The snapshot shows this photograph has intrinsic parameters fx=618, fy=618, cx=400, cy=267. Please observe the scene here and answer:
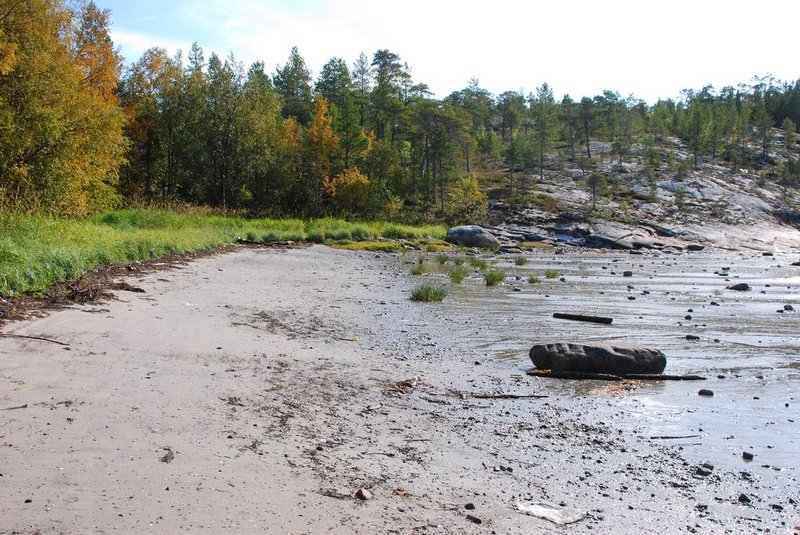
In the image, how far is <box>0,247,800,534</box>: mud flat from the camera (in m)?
4.23

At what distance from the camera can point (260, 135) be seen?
192 feet

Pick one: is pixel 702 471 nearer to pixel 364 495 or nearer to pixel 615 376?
pixel 364 495

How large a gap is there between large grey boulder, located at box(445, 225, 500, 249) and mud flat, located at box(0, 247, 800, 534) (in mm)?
38443

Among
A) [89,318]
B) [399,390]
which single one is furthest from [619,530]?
[89,318]

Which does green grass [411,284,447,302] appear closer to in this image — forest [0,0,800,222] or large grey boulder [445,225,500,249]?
forest [0,0,800,222]

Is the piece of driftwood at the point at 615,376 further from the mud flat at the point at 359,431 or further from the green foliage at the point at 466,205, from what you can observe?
the green foliage at the point at 466,205

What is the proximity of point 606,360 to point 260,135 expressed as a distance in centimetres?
5387

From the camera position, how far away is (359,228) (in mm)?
45812

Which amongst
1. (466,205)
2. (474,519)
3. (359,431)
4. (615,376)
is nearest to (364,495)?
(474,519)

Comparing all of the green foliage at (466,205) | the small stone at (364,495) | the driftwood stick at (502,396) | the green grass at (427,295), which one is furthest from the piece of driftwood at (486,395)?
the green foliage at (466,205)

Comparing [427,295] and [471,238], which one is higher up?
[427,295]

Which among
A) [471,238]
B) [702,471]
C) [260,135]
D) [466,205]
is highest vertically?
[260,135]

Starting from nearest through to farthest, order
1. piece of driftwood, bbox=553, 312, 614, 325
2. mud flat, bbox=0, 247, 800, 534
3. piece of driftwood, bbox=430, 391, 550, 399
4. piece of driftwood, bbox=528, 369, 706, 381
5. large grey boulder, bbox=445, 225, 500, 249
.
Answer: mud flat, bbox=0, 247, 800, 534, piece of driftwood, bbox=430, 391, 550, 399, piece of driftwood, bbox=528, 369, 706, 381, piece of driftwood, bbox=553, 312, 614, 325, large grey boulder, bbox=445, 225, 500, 249

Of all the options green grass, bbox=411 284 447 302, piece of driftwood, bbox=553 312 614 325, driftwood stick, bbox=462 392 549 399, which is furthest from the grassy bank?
piece of driftwood, bbox=553 312 614 325
